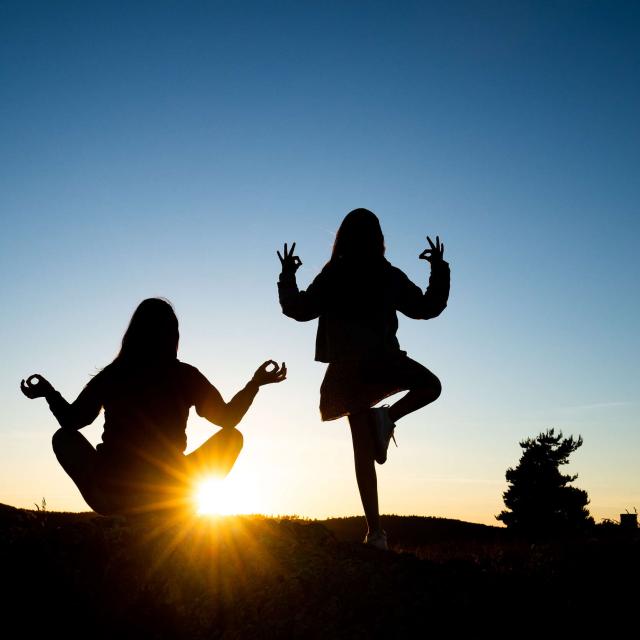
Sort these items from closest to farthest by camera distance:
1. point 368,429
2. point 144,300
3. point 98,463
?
point 98,463 < point 144,300 < point 368,429

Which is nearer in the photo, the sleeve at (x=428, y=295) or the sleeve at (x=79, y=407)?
the sleeve at (x=79, y=407)

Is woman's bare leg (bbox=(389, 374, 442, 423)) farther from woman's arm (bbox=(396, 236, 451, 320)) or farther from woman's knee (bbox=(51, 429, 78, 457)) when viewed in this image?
woman's knee (bbox=(51, 429, 78, 457))

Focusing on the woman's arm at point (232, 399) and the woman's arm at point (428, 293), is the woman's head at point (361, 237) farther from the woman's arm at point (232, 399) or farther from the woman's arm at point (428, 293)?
the woman's arm at point (232, 399)

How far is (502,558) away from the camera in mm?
6070

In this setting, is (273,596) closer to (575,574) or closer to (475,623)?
(475,623)

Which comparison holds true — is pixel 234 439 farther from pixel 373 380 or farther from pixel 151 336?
pixel 373 380

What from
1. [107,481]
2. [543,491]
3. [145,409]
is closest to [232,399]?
[145,409]

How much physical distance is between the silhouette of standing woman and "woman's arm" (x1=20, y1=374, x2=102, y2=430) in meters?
1.94

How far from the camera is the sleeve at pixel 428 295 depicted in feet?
22.0

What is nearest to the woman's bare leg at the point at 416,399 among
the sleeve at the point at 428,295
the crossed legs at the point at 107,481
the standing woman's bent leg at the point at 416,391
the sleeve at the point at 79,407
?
the standing woman's bent leg at the point at 416,391

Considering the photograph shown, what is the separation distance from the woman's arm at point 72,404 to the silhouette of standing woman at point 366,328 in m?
1.94

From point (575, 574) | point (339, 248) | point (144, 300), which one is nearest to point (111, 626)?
point (144, 300)

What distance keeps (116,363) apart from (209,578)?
7.07ft

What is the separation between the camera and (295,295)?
6.47 metres
